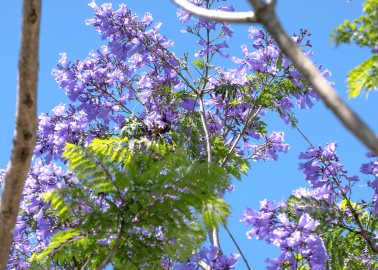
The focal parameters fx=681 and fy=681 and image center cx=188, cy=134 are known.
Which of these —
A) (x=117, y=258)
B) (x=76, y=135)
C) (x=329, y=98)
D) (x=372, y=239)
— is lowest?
(x=329, y=98)

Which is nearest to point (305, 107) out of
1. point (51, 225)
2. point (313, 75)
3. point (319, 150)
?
point (319, 150)

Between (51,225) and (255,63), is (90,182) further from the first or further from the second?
(255,63)

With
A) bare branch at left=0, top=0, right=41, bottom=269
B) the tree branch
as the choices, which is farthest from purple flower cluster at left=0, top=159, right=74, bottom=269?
the tree branch

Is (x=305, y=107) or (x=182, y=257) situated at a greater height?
(x=305, y=107)

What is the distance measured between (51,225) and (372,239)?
2882mm

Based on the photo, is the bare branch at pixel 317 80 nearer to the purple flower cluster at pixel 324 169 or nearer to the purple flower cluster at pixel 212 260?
the purple flower cluster at pixel 212 260

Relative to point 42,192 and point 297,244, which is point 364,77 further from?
point 42,192

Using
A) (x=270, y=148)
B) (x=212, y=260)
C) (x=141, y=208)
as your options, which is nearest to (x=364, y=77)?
(x=141, y=208)

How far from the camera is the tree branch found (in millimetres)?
1882

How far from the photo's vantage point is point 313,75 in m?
2.04

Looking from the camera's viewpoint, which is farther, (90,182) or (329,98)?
(90,182)

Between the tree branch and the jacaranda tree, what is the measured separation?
1246 mm

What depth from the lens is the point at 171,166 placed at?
153 inches

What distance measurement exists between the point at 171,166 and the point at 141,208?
0.63 m
